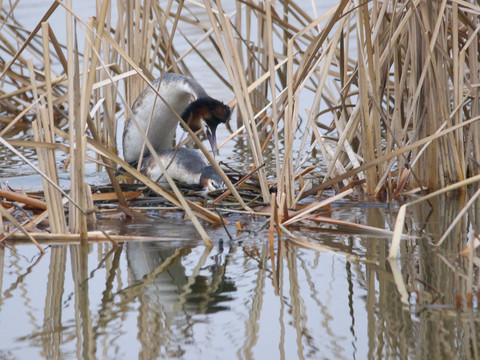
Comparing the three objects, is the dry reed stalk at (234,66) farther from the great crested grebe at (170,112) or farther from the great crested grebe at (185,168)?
the great crested grebe at (170,112)

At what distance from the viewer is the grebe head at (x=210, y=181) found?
401cm

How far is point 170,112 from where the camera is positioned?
4871 millimetres

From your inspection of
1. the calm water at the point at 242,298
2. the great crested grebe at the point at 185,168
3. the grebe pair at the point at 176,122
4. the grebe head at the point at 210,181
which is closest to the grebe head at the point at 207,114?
the grebe pair at the point at 176,122

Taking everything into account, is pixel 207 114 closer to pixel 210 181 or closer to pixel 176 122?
pixel 210 181

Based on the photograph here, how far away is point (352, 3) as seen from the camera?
3.85 meters

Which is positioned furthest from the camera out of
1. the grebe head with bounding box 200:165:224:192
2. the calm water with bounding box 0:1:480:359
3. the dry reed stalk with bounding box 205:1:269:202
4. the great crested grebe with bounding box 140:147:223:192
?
the great crested grebe with bounding box 140:147:223:192

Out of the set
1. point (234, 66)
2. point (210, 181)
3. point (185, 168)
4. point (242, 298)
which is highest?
point (234, 66)

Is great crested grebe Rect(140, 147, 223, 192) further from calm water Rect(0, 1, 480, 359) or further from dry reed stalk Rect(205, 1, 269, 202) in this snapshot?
calm water Rect(0, 1, 480, 359)

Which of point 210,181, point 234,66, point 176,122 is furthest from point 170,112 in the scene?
point 234,66

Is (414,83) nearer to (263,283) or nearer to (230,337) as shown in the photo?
(263,283)

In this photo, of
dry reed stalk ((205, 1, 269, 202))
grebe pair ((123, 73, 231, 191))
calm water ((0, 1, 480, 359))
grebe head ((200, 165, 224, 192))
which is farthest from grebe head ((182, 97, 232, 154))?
calm water ((0, 1, 480, 359))

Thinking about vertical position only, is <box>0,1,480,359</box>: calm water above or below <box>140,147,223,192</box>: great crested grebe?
below

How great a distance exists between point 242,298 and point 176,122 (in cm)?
273

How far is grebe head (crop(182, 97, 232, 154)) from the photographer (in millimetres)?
4293
